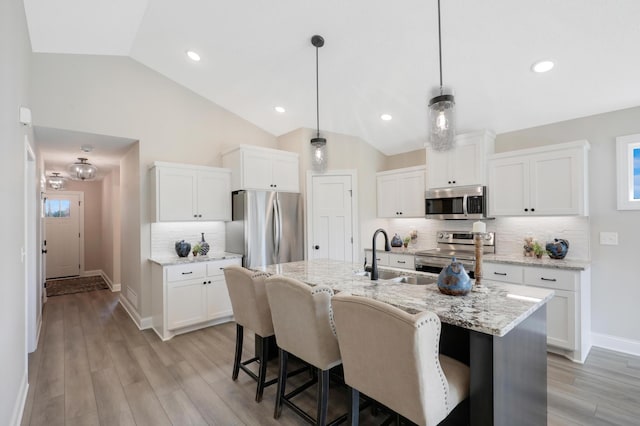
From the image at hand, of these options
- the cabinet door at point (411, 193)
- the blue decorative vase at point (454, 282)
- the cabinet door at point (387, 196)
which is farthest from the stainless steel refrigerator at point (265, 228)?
the blue decorative vase at point (454, 282)

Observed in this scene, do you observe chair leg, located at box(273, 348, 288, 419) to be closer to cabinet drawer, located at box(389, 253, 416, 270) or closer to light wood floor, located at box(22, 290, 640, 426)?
light wood floor, located at box(22, 290, 640, 426)

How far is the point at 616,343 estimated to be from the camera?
3.28m

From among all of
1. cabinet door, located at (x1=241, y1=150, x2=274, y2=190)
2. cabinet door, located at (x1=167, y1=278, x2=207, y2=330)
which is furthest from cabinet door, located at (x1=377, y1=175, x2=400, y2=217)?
cabinet door, located at (x1=167, y1=278, x2=207, y2=330)

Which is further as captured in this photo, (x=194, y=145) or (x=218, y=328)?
(x=194, y=145)

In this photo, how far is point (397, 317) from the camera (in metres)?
1.34

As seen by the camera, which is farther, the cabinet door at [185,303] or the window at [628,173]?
the cabinet door at [185,303]

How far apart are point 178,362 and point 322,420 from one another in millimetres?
1901

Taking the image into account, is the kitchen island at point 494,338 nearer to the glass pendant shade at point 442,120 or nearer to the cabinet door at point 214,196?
the glass pendant shade at point 442,120

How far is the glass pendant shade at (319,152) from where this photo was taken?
9.57ft

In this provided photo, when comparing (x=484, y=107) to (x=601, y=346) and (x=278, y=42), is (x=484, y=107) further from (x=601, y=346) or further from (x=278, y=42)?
(x=601, y=346)

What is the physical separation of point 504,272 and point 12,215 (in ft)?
14.2

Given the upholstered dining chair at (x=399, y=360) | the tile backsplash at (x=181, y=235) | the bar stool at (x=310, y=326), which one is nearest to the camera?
the upholstered dining chair at (x=399, y=360)

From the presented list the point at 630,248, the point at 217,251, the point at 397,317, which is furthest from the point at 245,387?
the point at 630,248

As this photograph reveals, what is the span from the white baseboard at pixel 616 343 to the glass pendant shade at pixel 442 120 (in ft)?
9.99
